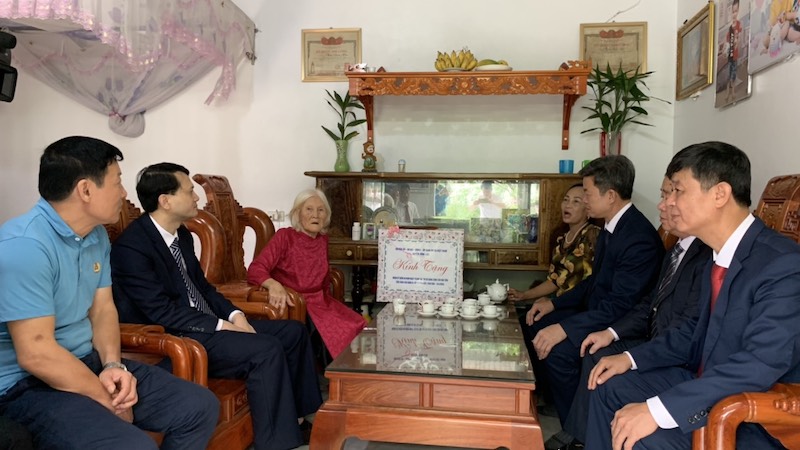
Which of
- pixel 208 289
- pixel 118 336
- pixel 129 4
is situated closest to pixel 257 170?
pixel 129 4

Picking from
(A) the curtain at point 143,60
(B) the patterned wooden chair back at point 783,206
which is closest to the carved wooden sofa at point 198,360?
(A) the curtain at point 143,60

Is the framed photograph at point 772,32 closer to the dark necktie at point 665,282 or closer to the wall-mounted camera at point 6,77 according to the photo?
the dark necktie at point 665,282

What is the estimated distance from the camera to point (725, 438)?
1.36 metres

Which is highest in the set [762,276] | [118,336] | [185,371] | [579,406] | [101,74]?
[101,74]

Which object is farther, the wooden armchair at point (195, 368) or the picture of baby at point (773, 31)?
the picture of baby at point (773, 31)

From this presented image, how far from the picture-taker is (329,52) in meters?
4.41

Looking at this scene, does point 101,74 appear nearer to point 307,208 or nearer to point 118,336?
point 307,208

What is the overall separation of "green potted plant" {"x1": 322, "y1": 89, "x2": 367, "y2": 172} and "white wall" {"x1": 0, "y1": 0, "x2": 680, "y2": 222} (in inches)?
3.1

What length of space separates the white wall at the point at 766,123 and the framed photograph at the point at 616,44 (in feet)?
2.57

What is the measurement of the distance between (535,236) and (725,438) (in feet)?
8.77

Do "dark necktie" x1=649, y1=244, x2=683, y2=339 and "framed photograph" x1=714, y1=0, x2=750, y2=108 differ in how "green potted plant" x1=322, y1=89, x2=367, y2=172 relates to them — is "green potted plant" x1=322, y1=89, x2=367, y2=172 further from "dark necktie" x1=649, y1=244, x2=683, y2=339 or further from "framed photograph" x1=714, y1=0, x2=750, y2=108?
"dark necktie" x1=649, y1=244, x2=683, y2=339

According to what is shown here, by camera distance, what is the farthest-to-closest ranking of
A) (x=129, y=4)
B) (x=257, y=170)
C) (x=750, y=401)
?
1. (x=257, y=170)
2. (x=129, y=4)
3. (x=750, y=401)

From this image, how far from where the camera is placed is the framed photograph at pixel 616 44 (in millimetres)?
4066

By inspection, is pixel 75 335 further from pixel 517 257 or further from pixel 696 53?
pixel 696 53
